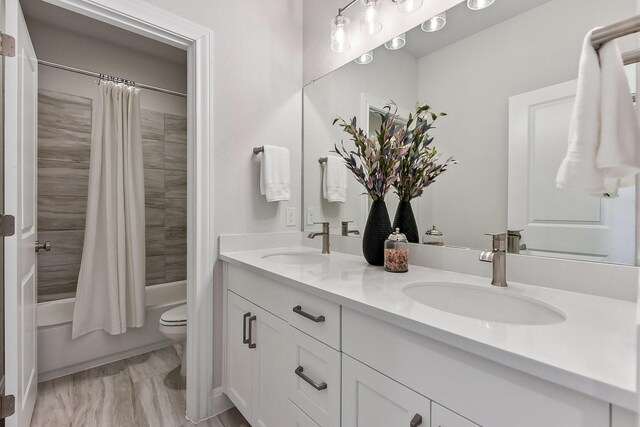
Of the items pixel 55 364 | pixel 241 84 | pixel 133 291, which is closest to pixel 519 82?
pixel 241 84

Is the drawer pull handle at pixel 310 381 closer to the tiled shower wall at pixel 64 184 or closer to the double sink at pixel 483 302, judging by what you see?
the double sink at pixel 483 302

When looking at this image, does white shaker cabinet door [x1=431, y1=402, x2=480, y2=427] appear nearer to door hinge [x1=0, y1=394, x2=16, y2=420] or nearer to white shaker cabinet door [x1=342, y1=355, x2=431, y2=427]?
white shaker cabinet door [x1=342, y1=355, x2=431, y2=427]

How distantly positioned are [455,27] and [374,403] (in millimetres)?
1355

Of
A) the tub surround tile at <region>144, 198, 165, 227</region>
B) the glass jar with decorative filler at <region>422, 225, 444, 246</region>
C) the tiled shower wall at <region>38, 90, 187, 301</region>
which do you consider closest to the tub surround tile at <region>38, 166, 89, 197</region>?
the tiled shower wall at <region>38, 90, 187, 301</region>

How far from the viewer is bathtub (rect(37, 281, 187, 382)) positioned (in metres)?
1.93

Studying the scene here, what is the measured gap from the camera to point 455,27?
1210mm

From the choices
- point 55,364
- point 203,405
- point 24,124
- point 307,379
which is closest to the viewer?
point 307,379

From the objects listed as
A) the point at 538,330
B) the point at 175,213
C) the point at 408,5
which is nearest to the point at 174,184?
the point at 175,213

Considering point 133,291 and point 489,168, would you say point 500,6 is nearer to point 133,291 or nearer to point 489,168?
point 489,168

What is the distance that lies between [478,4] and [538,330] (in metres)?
1.15

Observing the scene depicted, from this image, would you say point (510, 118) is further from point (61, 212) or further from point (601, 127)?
point (61, 212)

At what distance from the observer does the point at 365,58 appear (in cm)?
159

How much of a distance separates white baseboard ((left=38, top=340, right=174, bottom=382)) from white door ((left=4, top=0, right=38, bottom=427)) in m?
0.52

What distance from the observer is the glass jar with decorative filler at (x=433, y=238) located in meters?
1.24
